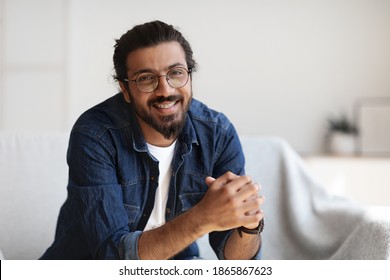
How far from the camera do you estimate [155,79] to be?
55 cm

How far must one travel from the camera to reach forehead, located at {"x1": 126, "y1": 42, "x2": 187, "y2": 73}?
1.81ft

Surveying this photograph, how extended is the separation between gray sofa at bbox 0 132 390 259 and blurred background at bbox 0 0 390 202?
0.11ft

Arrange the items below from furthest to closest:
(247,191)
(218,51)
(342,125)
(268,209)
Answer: (342,125)
(268,209)
(218,51)
(247,191)

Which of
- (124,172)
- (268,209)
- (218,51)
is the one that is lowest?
(268,209)

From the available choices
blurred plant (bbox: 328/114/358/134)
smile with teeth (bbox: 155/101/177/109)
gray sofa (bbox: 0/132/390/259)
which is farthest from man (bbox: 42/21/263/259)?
blurred plant (bbox: 328/114/358/134)

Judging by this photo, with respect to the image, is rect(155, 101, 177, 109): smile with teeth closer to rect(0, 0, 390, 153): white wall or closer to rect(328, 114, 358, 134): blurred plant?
rect(0, 0, 390, 153): white wall

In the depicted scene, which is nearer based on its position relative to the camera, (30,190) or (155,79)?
(155,79)

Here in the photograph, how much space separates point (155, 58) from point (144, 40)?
3cm

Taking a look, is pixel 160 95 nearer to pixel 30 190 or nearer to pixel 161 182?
pixel 161 182

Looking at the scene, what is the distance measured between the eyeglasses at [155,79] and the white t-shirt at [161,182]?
64mm

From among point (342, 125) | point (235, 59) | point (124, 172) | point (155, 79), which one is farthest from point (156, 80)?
point (342, 125)

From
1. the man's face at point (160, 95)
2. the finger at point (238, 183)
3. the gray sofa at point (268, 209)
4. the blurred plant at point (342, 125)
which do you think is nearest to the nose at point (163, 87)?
the man's face at point (160, 95)

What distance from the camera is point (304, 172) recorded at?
0.94m
